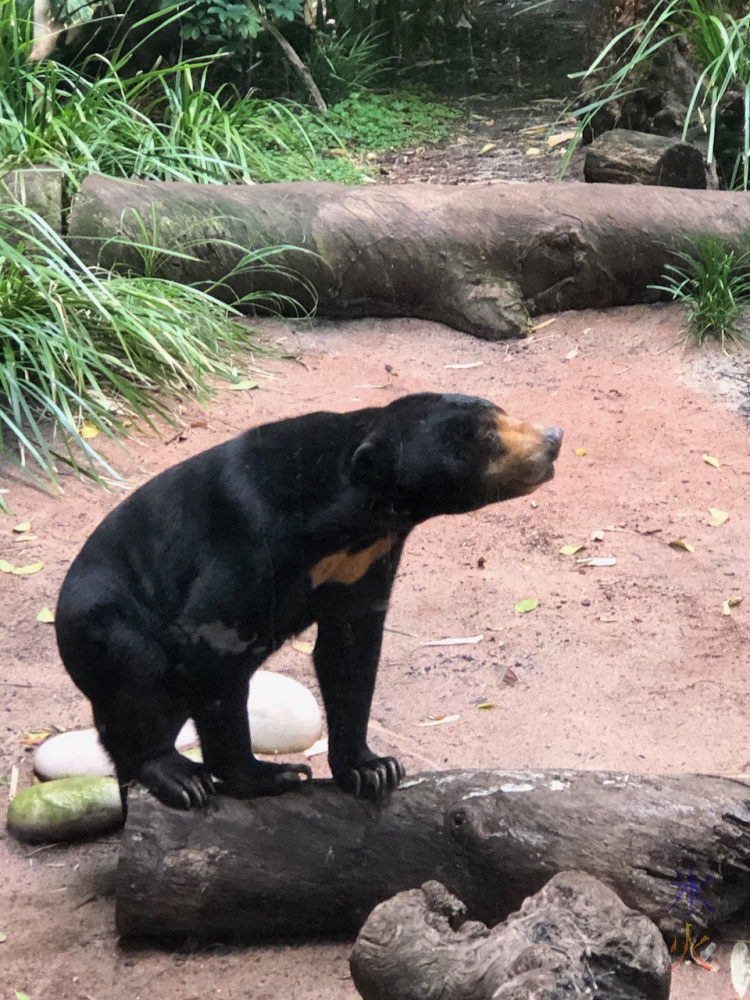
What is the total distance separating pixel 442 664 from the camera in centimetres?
168

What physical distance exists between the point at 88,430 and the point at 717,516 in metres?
1.05

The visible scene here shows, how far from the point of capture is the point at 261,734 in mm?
1765

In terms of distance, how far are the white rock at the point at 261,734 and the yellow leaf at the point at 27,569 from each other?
0.30 m

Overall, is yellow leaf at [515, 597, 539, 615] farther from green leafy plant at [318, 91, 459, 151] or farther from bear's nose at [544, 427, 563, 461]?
green leafy plant at [318, 91, 459, 151]

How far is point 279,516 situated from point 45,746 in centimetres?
85

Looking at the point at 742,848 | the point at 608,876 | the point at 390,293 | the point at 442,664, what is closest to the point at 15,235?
the point at 390,293

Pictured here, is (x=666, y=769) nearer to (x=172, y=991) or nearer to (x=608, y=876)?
(x=608, y=876)

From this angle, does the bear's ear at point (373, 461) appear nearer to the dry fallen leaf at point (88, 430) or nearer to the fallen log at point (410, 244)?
the fallen log at point (410, 244)

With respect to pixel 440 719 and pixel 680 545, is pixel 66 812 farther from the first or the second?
pixel 680 545

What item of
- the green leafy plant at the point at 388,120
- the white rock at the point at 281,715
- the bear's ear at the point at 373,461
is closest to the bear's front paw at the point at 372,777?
the white rock at the point at 281,715

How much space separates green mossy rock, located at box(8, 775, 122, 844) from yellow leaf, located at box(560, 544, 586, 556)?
0.86m

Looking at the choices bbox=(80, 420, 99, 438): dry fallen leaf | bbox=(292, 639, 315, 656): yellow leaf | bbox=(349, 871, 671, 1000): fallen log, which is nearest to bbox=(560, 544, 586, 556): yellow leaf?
bbox=(292, 639, 315, 656): yellow leaf

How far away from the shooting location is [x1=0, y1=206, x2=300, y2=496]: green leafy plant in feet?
4.72

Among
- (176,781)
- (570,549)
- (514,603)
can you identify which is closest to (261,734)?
(176,781)
